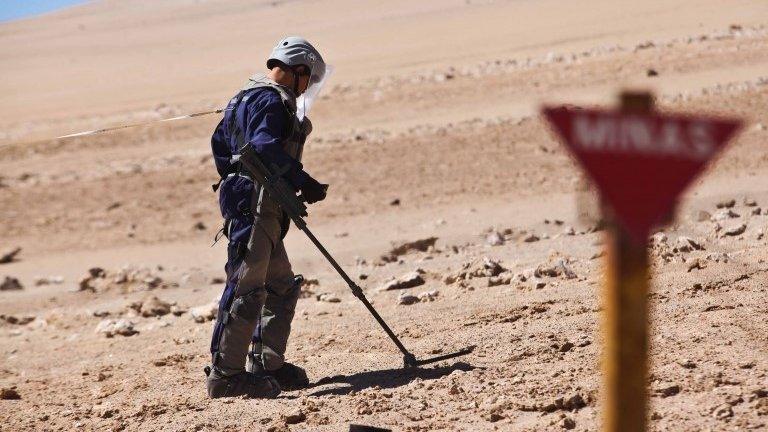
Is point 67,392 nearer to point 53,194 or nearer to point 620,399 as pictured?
point 620,399

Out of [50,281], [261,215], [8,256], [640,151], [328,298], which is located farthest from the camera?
[8,256]

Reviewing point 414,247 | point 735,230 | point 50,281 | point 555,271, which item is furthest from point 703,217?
point 50,281

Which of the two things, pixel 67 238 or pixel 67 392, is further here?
pixel 67 238

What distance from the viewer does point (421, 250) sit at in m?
10.4

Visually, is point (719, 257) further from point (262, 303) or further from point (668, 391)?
point (262, 303)

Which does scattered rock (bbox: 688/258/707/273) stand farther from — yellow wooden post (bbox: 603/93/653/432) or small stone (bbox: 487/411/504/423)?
yellow wooden post (bbox: 603/93/653/432)

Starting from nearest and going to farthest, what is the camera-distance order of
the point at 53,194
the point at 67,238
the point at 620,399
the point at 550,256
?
the point at 620,399, the point at 550,256, the point at 67,238, the point at 53,194

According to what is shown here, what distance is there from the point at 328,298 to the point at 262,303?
2636mm

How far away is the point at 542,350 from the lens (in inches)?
219

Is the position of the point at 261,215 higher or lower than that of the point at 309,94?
lower

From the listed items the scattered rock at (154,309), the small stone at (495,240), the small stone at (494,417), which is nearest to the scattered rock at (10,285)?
the scattered rock at (154,309)

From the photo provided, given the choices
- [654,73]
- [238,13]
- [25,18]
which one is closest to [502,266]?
[654,73]

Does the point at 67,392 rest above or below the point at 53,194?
below

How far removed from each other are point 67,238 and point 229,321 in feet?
29.2
